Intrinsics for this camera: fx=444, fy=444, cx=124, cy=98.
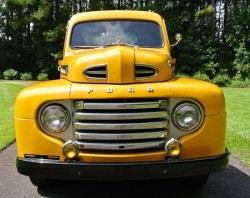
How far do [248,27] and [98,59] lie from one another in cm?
2671

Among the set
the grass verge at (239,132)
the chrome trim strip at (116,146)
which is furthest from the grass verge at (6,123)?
the grass verge at (239,132)

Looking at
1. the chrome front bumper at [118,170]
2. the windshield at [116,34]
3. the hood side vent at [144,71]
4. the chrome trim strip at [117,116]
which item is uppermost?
the windshield at [116,34]

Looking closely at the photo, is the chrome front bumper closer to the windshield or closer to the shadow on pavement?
the shadow on pavement

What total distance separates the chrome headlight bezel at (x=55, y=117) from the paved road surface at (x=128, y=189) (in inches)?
40.0

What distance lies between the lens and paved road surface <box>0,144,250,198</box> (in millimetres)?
4941

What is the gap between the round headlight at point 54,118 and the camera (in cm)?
426

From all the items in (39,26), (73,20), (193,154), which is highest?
(73,20)

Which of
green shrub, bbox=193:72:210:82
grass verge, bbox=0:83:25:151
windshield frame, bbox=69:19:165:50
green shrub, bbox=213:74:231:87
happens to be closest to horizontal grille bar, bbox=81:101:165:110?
windshield frame, bbox=69:19:165:50

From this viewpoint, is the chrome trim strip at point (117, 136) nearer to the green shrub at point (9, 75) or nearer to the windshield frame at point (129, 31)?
the windshield frame at point (129, 31)

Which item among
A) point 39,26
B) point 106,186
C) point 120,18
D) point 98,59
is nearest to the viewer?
point 98,59

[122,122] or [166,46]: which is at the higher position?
[166,46]

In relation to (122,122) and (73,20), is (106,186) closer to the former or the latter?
(122,122)

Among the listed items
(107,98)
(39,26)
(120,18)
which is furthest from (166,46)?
(39,26)

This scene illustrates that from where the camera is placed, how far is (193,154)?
4301 millimetres
